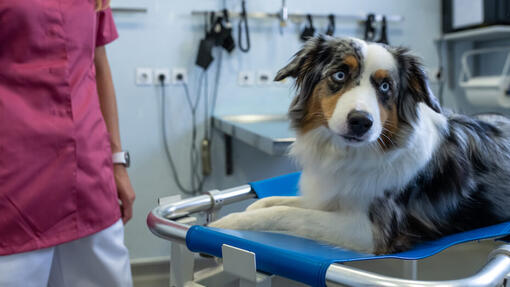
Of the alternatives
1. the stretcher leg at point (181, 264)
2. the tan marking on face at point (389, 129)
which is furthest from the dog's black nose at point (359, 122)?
the stretcher leg at point (181, 264)

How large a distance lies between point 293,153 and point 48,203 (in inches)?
24.6

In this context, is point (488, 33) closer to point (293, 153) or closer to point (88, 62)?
point (293, 153)

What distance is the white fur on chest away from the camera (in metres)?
1.01

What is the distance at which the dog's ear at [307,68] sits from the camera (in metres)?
1.08

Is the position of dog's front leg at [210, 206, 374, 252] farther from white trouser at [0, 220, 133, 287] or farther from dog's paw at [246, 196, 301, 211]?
white trouser at [0, 220, 133, 287]

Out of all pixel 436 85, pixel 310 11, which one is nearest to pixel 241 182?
pixel 310 11

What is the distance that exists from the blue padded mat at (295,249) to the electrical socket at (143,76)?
76.5 inches

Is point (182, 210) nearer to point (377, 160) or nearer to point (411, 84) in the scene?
point (377, 160)

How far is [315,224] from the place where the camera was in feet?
3.20

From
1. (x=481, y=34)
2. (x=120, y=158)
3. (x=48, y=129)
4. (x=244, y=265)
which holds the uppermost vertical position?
(x=481, y=34)

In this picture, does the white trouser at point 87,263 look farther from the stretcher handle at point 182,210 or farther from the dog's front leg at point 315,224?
the dog's front leg at point 315,224

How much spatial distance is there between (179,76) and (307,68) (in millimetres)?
1778

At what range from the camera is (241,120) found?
274 cm

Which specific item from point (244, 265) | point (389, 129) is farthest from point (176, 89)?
point (244, 265)
